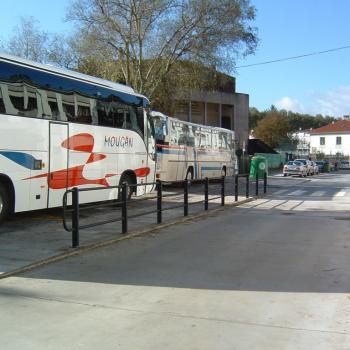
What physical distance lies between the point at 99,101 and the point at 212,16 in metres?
15.4

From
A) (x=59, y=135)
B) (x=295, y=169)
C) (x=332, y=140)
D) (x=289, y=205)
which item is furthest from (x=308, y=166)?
(x=332, y=140)

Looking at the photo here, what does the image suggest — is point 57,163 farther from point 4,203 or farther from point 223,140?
point 223,140

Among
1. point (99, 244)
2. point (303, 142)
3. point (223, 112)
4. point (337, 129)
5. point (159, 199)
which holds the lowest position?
point (99, 244)

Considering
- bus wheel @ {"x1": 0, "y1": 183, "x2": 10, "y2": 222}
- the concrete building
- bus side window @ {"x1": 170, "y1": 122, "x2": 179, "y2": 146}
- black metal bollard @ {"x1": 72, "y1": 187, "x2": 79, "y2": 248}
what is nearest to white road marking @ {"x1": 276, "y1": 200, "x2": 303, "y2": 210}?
bus side window @ {"x1": 170, "y1": 122, "x2": 179, "y2": 146}

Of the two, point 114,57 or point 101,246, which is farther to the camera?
point 114,57

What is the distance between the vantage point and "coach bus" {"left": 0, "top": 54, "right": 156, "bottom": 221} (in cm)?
1130

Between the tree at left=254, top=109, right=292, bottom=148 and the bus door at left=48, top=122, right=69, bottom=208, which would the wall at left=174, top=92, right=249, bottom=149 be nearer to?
the tree at left=254, top=109, right=292, bottom=148

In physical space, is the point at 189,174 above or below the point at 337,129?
below

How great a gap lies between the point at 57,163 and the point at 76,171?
0.84m

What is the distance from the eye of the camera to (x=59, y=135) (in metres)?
12.8

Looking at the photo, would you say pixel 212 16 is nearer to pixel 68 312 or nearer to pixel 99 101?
pixel 99 101

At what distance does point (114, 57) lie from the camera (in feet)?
93.6

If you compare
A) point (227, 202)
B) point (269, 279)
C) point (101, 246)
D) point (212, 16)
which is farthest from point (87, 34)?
point (269, 279)

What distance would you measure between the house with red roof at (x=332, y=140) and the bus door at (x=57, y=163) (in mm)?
96310
